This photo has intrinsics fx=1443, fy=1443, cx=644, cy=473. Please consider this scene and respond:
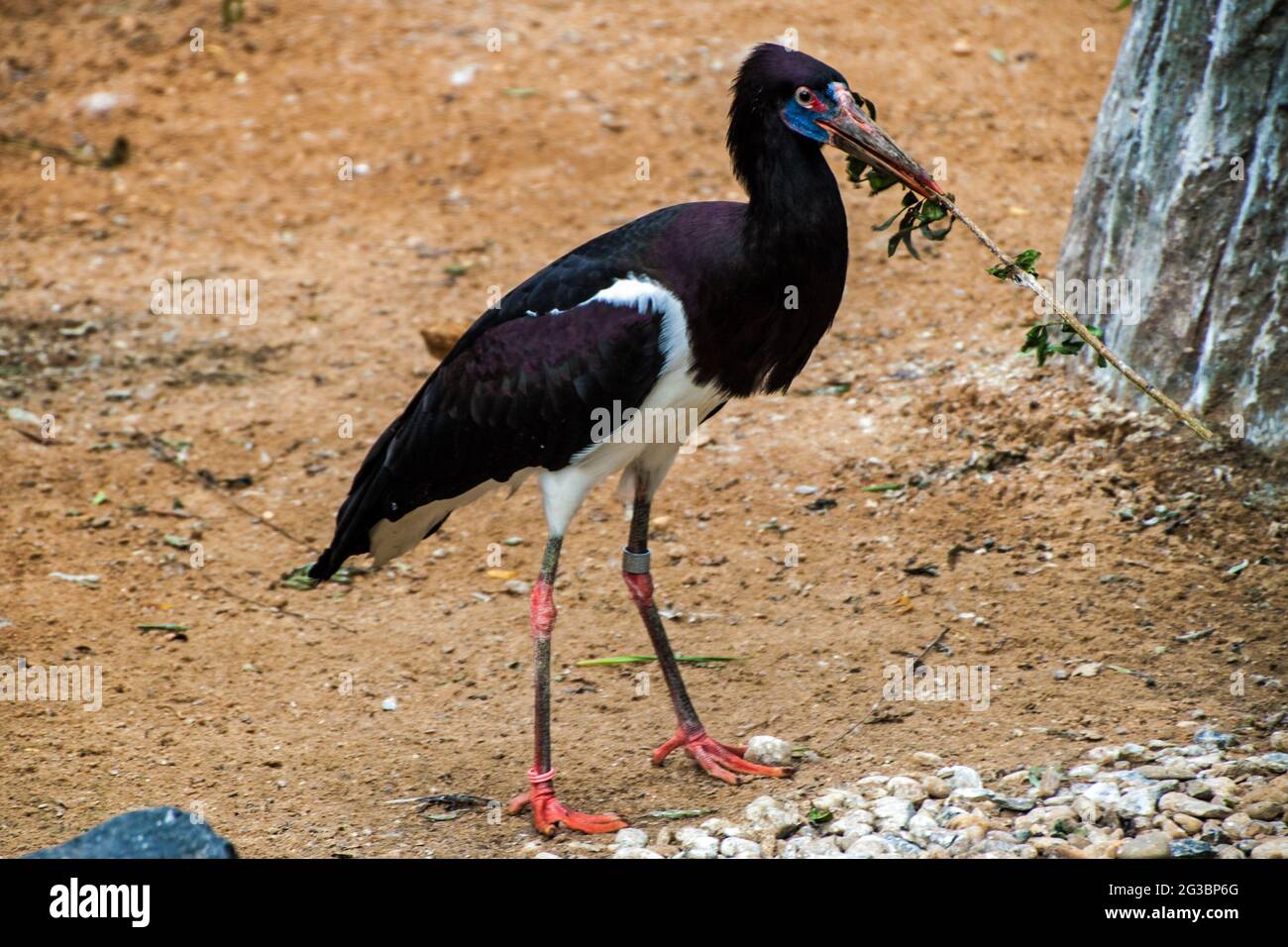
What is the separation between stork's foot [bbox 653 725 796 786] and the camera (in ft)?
17.9

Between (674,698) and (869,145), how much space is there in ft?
7.33

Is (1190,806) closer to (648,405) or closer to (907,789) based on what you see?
(907,789)

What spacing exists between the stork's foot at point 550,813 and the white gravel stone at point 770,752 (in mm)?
623

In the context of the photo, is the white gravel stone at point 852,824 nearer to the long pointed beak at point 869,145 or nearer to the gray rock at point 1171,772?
the gray rock at point 1171,772

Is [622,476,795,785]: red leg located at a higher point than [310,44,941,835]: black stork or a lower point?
lower

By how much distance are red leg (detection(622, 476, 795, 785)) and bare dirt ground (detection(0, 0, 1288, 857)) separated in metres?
0.10

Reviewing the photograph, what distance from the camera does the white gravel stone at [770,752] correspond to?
547 centimetres

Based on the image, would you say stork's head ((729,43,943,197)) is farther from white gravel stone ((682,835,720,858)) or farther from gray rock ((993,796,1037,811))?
white gravel stone ((682,835,720,858))

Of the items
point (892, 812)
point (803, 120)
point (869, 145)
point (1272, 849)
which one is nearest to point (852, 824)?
point (892, 812)

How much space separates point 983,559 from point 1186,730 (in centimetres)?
172

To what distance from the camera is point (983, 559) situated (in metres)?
6.68

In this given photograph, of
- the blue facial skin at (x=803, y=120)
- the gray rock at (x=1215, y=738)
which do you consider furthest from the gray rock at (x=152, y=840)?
the gray rock at (x=1215, y=738)

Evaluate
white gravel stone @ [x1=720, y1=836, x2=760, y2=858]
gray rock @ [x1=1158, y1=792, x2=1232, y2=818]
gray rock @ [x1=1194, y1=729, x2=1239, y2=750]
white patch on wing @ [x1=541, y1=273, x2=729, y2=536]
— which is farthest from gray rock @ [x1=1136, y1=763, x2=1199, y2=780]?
white patch on wing @ [x1=541, y1=273, x2=729, y2=536]

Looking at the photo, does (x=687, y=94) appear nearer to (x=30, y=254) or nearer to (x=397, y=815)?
(x=30, y=254)
